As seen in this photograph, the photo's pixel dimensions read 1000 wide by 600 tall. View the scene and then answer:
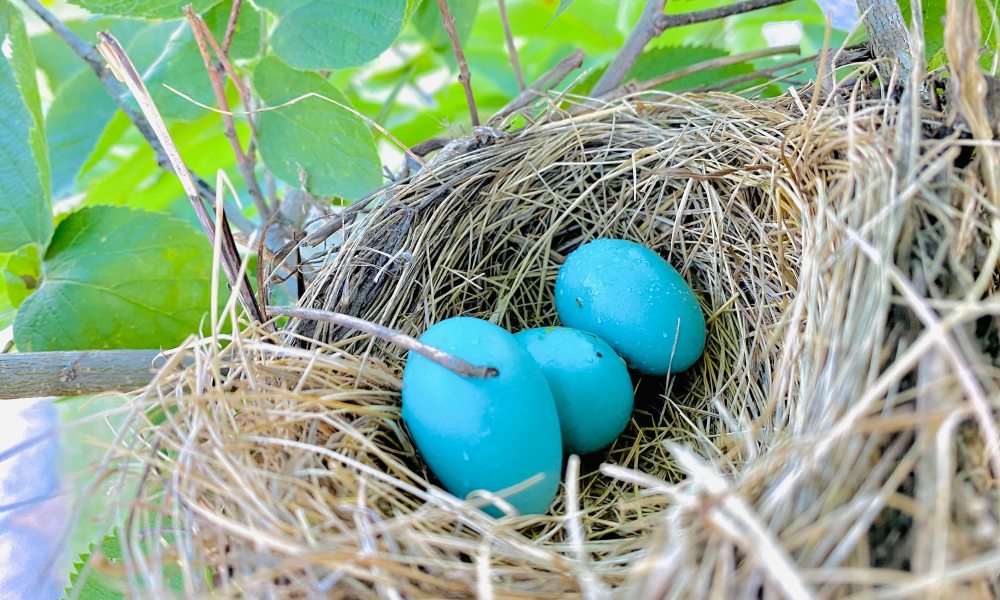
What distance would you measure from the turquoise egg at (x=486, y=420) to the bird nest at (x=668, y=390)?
1.3 inches

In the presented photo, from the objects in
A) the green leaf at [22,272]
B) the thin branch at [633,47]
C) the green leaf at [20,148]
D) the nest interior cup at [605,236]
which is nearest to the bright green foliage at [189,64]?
the green leaf at [20,148]

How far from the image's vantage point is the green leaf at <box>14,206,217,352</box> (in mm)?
1008

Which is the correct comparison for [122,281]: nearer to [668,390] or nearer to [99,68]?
[99,68]

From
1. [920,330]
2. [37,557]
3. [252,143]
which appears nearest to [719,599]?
[920,330]

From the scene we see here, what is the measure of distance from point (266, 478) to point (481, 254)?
18.5 inches

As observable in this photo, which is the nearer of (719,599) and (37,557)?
(719,599)

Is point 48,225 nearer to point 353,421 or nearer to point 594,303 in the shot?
point 353,421

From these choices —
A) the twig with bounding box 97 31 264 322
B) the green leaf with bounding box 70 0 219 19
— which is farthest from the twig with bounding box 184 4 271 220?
the twig with bounding box 97 31 264 322

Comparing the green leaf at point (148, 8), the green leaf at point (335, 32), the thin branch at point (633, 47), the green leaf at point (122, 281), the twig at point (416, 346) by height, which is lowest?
the twig at point (416, 346)

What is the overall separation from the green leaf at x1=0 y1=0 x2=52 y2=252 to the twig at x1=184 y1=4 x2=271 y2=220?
0.21 metres

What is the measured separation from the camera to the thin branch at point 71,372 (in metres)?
0.88

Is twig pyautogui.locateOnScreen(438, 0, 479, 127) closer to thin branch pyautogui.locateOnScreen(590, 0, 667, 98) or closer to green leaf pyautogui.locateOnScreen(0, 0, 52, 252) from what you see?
thin branch pyautogui.locateOnScreen(590, 0, 667, 98)

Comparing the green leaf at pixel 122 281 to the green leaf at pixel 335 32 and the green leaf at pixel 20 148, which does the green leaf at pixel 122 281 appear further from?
the green leaf at pixel 335 32

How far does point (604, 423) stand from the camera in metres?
0.86
